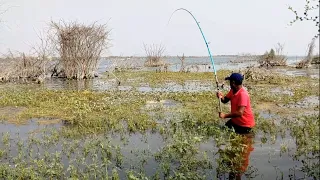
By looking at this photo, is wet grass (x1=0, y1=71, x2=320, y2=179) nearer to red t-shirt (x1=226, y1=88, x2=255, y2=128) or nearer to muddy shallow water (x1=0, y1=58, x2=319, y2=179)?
muddy shallow water (x1=0, y1=58, x2=319, y2=179)

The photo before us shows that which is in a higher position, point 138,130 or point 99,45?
point 99,45

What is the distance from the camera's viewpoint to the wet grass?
21.9 feet

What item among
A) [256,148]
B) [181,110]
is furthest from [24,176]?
[181,110]

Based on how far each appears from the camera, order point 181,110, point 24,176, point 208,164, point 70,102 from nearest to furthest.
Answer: point 24,176 < point 208,164 < point 181,110 < point 70,102

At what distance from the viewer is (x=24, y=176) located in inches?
258

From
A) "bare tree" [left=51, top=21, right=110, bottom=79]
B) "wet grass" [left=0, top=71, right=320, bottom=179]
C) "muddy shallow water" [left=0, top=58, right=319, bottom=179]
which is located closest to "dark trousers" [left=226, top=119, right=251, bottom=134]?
"wet grass" [left=0, top=71, right=320, bottom=179]

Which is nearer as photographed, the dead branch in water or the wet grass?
the wet grass

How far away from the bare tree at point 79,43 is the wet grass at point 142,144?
1468 cm

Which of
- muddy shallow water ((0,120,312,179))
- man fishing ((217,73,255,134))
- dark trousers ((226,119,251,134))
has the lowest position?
muddy shallow water ((0,120,312,179))

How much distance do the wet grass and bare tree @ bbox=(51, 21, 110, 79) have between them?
48.1ft

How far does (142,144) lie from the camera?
8875 millimetres

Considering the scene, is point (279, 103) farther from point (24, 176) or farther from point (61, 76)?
point (61, 76)

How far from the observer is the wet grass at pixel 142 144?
263 inches

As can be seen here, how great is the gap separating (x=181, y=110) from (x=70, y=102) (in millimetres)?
5307
